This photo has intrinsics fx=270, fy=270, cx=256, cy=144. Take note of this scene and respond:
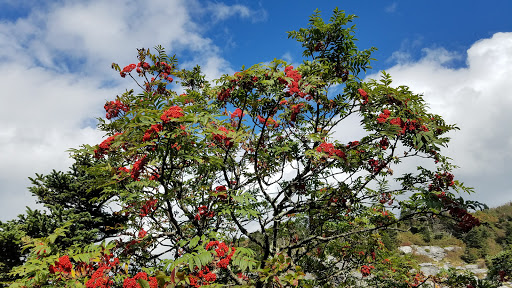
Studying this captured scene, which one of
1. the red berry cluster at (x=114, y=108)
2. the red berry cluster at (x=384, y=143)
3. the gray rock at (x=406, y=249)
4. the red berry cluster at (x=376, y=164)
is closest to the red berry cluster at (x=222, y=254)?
the red berry cluster at (x=376, y=164)

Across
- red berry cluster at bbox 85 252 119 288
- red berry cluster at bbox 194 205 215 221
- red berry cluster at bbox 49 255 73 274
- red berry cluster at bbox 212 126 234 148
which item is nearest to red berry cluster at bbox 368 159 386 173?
red berry cluster at bbox 212 126 234 148

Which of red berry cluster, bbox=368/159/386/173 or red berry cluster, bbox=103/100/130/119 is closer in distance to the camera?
red berry cluster, bbox=368/159/386/173

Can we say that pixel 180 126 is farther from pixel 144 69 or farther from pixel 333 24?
pixel 144 69

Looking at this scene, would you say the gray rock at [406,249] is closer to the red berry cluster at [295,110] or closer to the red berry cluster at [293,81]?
the red berry cluster at [295,110]

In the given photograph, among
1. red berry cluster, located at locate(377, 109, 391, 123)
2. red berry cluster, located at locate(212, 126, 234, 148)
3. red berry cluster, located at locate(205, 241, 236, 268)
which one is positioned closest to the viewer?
red berry cluster, located at locate(205, 241, 236, 268)

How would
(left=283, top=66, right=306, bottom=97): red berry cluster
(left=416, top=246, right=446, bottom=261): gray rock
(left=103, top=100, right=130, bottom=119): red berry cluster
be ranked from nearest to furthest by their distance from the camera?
(left=283, top=66, right=306, bottom=97): red berry cluster < (left=103, top=100, right=130, bottom=119): red berry cluster < (left=416, top=246, right=446, bottom=261): gray rock

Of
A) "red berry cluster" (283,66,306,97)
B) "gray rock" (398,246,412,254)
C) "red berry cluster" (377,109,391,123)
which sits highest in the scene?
"red berry cluster" (283,66,306,97)

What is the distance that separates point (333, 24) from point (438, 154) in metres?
4.00

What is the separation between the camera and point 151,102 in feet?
13.1

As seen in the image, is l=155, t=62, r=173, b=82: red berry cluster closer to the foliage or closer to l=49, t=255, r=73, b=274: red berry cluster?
the foliage

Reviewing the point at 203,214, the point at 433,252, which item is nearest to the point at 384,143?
the point at 203,214

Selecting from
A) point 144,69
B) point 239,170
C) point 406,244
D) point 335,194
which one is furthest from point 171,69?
point 406,244

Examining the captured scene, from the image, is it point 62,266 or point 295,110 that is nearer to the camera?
point 62,266

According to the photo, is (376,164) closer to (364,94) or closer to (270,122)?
(364,94)
